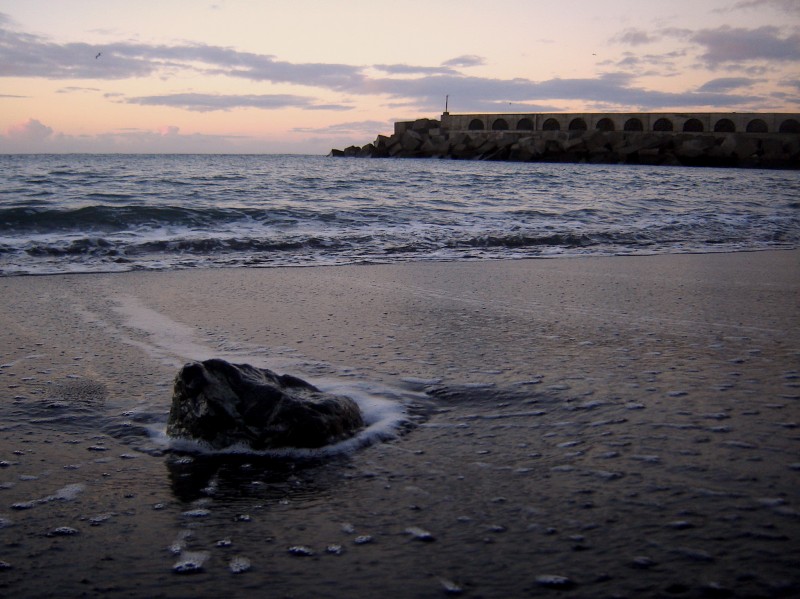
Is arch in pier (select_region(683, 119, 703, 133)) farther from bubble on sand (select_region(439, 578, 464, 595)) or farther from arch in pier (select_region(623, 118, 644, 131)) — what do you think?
bubble on sand (select_region(439, 578, 464, 595))

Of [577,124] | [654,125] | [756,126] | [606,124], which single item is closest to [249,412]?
[756,126]

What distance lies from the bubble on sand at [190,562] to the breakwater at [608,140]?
4557 centimetres

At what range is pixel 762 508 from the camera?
1.59 metres

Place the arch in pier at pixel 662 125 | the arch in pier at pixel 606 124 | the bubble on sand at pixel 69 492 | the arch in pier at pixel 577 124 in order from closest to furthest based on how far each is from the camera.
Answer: the bubble on sand at pixel 69 492, the arch in pier at pixel 662 125, the arch in pier at pixel 606 124, the arch in pier at pixel 577 124

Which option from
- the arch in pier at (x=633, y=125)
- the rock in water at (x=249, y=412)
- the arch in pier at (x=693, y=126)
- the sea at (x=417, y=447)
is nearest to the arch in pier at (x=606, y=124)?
the arch in pier at (x=633, y=125)

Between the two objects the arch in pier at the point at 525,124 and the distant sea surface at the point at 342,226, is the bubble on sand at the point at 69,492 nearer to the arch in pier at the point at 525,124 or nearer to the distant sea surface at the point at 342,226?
the distant sea surface at the point at 342,226

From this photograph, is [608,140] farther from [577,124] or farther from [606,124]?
[577,124]

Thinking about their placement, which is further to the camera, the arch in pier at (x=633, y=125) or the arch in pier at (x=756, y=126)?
the arch in pier at (x=633, y=125)

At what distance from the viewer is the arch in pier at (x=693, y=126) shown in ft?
191

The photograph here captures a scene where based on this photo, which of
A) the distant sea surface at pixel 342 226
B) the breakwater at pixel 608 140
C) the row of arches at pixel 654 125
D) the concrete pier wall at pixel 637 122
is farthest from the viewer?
the row of arches at pixel 654 125

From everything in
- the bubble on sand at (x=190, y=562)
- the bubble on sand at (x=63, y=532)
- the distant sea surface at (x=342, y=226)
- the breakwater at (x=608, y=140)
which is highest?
the breakwater at (x=608, y=140)

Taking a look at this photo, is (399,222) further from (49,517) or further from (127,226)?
(49,517)

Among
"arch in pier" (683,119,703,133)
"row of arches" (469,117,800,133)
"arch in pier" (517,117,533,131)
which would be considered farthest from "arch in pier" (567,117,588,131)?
"arch in pier" (683,119,703,133)

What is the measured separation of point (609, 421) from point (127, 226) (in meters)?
8.18
